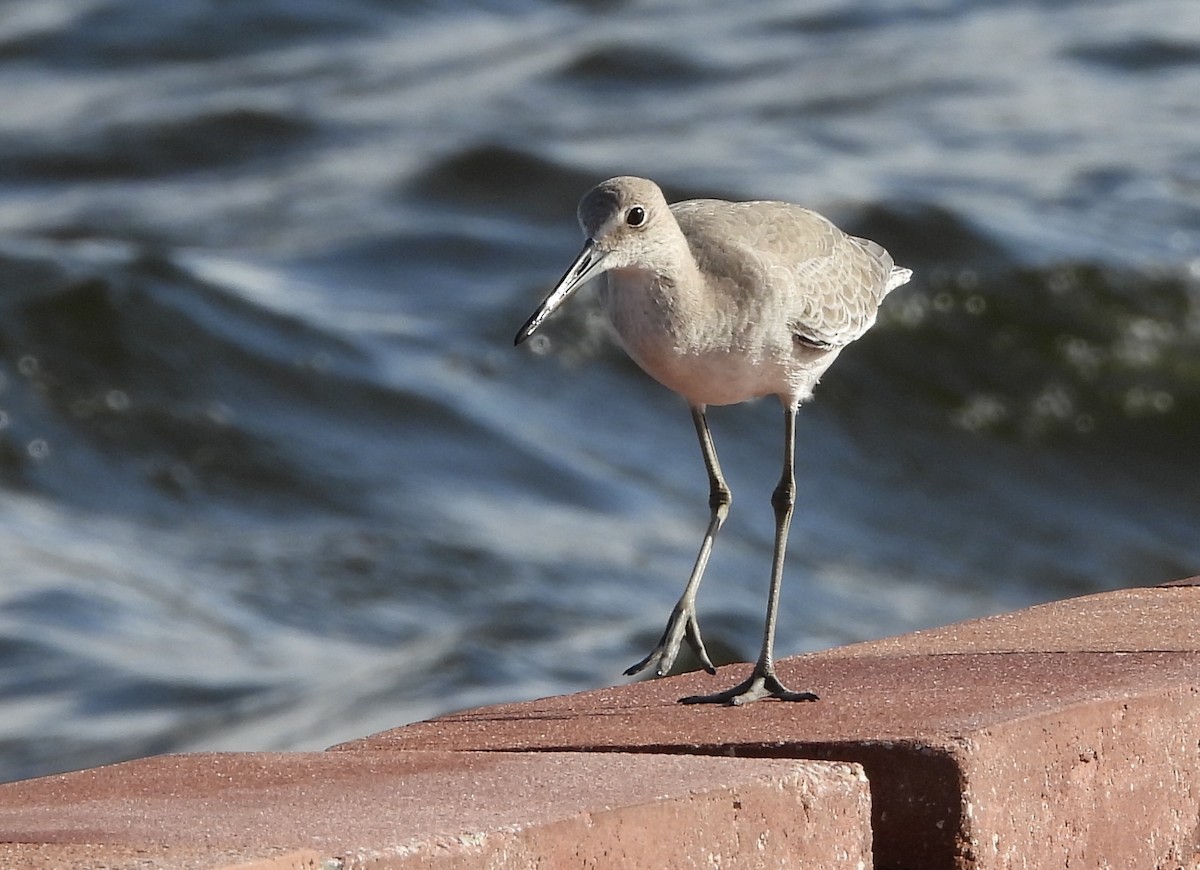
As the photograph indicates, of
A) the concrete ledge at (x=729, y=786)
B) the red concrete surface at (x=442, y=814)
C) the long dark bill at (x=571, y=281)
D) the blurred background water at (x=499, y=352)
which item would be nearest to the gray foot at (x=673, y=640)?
the concrete ledge at (x=729, y=786)

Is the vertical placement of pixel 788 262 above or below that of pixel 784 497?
above

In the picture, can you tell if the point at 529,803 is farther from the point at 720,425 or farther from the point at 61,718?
the point at 720,425

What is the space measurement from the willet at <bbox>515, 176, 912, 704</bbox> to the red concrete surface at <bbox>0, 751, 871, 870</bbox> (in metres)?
0.76

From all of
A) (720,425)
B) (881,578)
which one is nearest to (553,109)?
(720,425)

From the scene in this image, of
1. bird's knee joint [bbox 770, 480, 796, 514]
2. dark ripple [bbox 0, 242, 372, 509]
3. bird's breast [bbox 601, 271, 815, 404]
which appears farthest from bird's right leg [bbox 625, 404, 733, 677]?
dark ripple [bbox 0, 242, 372, 509]

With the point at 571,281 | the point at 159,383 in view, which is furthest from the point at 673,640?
the point at 159,383

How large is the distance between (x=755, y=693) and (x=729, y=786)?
3.10 ft

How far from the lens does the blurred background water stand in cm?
928

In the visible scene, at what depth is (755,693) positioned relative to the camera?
3914 millimetres

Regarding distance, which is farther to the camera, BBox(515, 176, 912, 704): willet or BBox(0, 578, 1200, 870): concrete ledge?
BBox(515, 176, 912, 704): willet

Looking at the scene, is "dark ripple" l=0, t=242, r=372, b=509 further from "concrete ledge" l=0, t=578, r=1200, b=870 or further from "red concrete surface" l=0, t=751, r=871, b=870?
"red concrete surface" l=0, t=751, r=871, b=870

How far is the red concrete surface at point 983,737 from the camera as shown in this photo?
3.20 metres

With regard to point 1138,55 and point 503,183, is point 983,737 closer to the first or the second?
point 503,183

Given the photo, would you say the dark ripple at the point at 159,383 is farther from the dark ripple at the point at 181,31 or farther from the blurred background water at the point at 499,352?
the dark ripple at the point at 181,31
